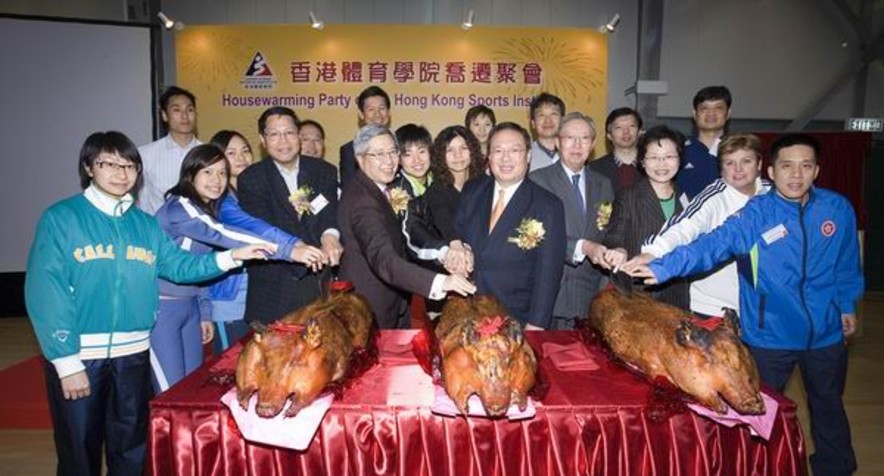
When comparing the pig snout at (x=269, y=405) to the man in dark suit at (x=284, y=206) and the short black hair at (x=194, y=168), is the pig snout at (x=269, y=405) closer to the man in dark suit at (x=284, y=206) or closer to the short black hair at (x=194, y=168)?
the man in dark suit at (x=284, y=206)

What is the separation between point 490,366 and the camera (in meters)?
1.65

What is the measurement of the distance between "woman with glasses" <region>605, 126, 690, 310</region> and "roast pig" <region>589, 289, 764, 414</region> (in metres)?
0.76

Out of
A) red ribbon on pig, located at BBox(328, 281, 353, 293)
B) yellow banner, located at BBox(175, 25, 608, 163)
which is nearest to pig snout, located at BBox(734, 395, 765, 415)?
red ribbon on pig, located at BBox(328, 281, 353, 293)

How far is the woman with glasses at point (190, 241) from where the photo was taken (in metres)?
2.56

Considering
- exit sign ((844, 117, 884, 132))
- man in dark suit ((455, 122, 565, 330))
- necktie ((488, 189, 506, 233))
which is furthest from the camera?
exit sign ((844, 117, 884, 132))

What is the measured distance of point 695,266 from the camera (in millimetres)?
2445

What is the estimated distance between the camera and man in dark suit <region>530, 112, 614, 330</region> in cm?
296

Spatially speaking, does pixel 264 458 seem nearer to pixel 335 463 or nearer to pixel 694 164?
pixel 335 463

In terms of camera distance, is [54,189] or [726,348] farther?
[54,189]

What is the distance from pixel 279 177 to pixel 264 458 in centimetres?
174

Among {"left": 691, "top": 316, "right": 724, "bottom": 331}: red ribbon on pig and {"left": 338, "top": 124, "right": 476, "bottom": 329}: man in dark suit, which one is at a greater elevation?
{"left": 338, "top": 124, "right": 476, "bottom": 329}: man in dark suit

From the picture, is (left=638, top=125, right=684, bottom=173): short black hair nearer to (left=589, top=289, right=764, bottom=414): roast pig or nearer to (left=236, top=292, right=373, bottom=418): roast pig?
(left=589, top=289, right=764, bottom=414): roast pig

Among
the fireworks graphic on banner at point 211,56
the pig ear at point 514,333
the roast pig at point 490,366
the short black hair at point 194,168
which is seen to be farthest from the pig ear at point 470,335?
the fireworks graphic on banner at point 211,56

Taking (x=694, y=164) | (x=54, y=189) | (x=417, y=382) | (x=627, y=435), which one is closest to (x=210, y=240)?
(x=417, y=382)
